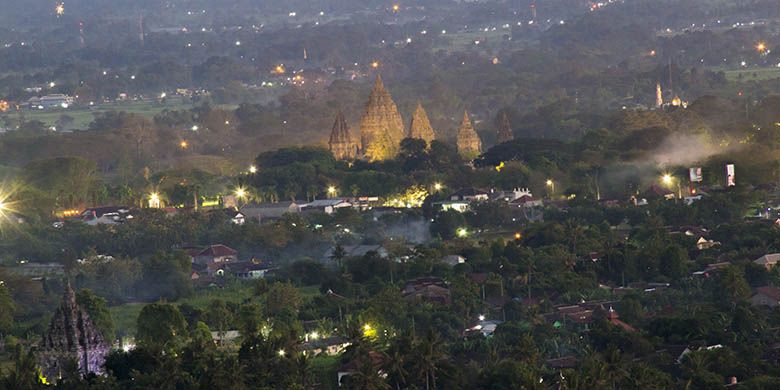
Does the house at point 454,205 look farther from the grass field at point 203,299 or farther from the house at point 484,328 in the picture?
the house at point 484,328

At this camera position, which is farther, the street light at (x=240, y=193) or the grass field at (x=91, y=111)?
the grass field at (x=91, y=111)

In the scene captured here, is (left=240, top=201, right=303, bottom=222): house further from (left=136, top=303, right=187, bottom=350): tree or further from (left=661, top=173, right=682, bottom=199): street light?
(left=136, top=303, right=187, bottom=350): tree

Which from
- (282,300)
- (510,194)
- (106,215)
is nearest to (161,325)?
(282,300)

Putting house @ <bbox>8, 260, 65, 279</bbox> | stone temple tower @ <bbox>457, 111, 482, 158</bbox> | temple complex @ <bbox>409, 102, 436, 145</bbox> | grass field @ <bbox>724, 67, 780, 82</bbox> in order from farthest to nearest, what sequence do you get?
grass field @ <bbox>724, 67, 780, 82</bbox>
temple complex @ <bbox>409, 102, 436, 145</bbox>
stone temple tower @ <bbox>457, 111, 482, 158</bbox>
house @ <bbox>8, 260, 65, 279</bbox>

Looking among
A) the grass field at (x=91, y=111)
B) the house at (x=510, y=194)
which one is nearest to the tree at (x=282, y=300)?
the house at (x=510, y=194)

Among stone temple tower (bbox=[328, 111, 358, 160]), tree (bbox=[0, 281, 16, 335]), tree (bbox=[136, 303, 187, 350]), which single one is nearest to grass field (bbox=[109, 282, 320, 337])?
tree (bbox=[0, 281, 16, 335])
